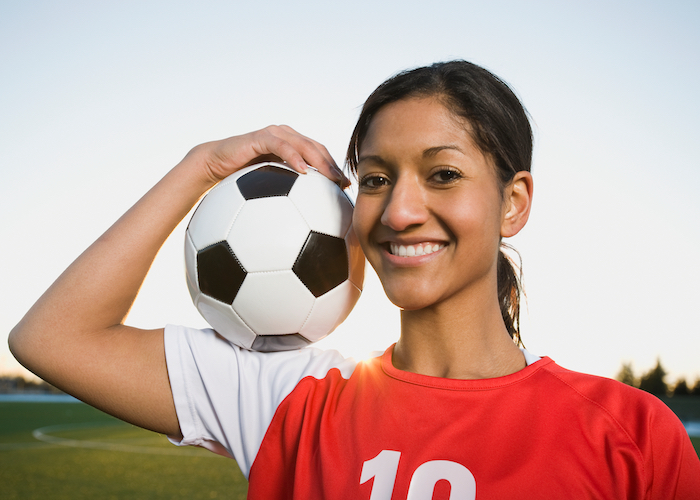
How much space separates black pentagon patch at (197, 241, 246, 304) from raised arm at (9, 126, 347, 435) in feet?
0.83

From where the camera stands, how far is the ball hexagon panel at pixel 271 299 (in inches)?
71.0

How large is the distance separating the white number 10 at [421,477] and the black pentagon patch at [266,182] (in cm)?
95

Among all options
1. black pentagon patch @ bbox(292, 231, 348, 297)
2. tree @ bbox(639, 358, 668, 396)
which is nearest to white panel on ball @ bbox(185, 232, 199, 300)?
black pentagon patch @ bbox(292, 231, 348, 297)

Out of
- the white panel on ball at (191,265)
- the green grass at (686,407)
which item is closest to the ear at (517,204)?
the white panel on ball at (191,265)

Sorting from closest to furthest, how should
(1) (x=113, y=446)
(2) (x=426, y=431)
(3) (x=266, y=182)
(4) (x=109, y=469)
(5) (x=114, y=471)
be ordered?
(2) (x=426, y=431) < (3) (x=266, y=182) < (5) (x=114, y=471) < (4) (x=109, y=469) < (1) (x=113, y=446)

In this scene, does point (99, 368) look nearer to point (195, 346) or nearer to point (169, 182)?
point (195, 346)

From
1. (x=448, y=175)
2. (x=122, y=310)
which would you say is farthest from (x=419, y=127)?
(x=122, y=310)

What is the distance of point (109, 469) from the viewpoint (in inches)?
338

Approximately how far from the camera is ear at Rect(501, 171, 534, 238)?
1.82m

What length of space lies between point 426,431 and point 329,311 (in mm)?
528

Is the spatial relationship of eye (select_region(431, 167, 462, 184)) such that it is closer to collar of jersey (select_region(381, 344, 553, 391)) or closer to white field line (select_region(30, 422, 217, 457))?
collar of jersey (select_region(381, 344, 553, 391))

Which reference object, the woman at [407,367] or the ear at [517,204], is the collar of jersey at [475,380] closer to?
the woman at [407,367]

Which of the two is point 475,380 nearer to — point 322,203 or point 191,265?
point 322,203

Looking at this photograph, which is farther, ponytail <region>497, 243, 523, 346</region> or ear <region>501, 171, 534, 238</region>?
ponytail <region>497, 243, 523, 346</region>
